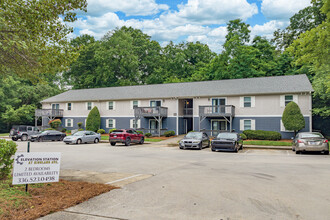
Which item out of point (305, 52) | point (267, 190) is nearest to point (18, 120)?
point (305, 52)

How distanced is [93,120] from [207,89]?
16.7m

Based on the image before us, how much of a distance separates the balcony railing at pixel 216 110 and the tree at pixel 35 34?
21908 millimetres

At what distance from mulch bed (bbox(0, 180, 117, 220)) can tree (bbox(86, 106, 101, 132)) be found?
101ft

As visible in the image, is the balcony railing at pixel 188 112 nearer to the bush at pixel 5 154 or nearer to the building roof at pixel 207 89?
the building roof at pixel 207 89

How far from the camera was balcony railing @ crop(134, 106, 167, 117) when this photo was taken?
111ft

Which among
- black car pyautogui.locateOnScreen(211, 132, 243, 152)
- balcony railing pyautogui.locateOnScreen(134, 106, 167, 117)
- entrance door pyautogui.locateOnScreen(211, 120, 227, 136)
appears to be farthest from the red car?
entrance door pyautogui.locateOnScreen(211, 120, 227, 136)

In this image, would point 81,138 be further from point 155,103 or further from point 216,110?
point 216,110

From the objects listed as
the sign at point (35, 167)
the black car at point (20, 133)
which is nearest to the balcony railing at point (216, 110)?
the black car at point (20, 133)

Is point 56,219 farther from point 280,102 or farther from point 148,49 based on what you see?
point 148,49

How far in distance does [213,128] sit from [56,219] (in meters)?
29.0

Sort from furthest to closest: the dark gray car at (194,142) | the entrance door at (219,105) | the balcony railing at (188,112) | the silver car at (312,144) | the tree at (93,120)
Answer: the tree at (93,120) → the balcony railing at (188,112) → the entrance door at (219,105) → the dark gray car at (194,142) → the silver car at (312,144)

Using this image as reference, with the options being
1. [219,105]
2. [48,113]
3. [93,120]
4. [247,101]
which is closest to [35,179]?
[219,105]

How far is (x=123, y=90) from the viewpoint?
41.7m

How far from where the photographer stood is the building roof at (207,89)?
98.7ft
